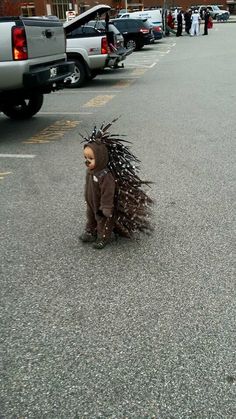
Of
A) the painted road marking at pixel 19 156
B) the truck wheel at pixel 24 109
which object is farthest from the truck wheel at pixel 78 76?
the painted road marking at pixel 19 156

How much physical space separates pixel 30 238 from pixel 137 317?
143 centimetres

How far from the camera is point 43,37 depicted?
6.57 m

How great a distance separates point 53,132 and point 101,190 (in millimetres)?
4330

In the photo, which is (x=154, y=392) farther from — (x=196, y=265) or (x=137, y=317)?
(x=196, y=265)

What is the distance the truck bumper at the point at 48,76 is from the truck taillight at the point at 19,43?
0.26 meters

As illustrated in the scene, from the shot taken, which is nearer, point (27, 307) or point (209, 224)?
point (27, 307)

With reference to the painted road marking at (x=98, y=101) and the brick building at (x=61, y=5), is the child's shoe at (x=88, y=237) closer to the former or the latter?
the painted road marking at (x=98, y=101)

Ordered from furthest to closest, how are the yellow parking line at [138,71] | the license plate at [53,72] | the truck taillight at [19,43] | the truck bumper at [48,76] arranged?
the yellow parking line at [138,71] < the license plate at [53,72] < the truck bumper at [48,76] < the truck taillight at [19,43]

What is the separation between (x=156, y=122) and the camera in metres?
7.55

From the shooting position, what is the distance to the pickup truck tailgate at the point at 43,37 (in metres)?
6.14

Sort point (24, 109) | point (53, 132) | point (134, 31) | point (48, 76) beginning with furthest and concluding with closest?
point (134, 31)
point (24, 109)
point (53, 132)
point (48, 76)

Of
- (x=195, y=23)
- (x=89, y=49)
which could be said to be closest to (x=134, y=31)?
(x=89, y=49)

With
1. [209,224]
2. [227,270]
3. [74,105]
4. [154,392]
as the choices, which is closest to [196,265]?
[227,270]

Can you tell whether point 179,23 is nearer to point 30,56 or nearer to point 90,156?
point 30,56
